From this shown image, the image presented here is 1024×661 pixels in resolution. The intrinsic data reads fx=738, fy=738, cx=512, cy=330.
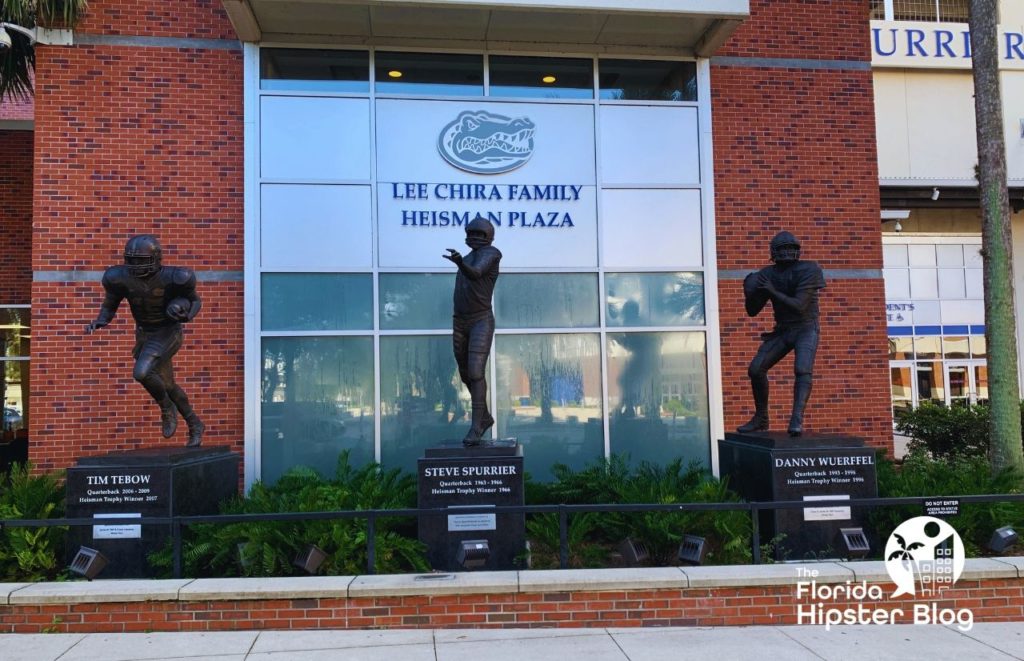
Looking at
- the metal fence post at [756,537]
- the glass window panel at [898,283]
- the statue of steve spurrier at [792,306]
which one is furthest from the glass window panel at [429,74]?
the glass window panel at [898,283]

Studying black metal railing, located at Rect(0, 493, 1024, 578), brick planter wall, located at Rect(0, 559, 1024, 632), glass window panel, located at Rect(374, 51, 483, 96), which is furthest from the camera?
glass window panel, located at Rect(374, 51, 483, 96)

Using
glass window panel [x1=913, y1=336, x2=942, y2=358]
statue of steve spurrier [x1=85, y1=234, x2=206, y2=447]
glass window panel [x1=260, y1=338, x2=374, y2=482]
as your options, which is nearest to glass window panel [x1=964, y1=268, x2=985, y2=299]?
glass window panel [x1=913, y1=336, x2=942, y2=358]

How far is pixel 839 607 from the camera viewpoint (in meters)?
5.66

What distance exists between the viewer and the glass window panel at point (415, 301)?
33.0 feet

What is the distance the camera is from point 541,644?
5.22 meters

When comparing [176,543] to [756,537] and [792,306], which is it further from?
[792,306]

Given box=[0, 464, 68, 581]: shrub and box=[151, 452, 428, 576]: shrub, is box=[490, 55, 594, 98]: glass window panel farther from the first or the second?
box=[0, 464, 68, 581]: shrub

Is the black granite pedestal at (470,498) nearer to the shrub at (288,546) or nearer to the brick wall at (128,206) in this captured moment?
the shrub at (288,546)

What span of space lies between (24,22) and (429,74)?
525cm

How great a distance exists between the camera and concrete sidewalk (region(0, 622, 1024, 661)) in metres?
4.95

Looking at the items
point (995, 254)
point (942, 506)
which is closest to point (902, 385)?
point (995, 254)

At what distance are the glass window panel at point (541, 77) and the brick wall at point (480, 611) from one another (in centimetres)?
740
